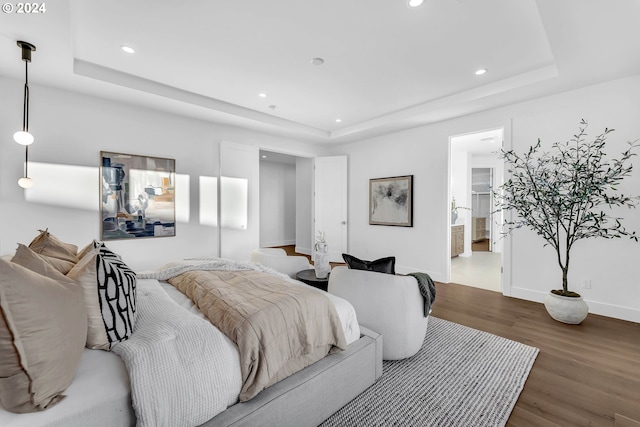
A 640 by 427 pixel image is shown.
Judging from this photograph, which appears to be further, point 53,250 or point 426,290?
point 426,290

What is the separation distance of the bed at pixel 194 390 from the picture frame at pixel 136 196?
2.16 meters

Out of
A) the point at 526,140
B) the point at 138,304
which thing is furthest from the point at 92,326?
the point at 526,140

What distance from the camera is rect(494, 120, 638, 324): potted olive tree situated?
2.88 m

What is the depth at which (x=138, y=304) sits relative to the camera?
170 centimetres

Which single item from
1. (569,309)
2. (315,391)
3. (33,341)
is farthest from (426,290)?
(33,341)

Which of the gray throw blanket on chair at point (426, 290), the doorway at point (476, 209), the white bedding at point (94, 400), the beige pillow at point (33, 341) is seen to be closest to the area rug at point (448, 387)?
the gray throw blanket on chair at point (426, 290)

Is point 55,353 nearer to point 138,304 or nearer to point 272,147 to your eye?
point 138,304

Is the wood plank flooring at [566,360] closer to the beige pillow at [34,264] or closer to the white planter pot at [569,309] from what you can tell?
the white planter pot at [569,309]

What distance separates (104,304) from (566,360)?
3268 mm

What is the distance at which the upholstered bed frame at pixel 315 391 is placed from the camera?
127cm

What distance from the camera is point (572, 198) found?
2934mm

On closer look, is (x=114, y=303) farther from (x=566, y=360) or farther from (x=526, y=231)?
(x=526, y=231)

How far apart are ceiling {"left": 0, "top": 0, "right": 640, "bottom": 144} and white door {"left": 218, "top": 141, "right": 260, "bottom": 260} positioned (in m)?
0.76

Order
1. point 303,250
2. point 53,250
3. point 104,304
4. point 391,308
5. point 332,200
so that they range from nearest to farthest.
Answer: point 104,304 → point 53,250 → point 391,308 → point 332,200 → point 303,250
